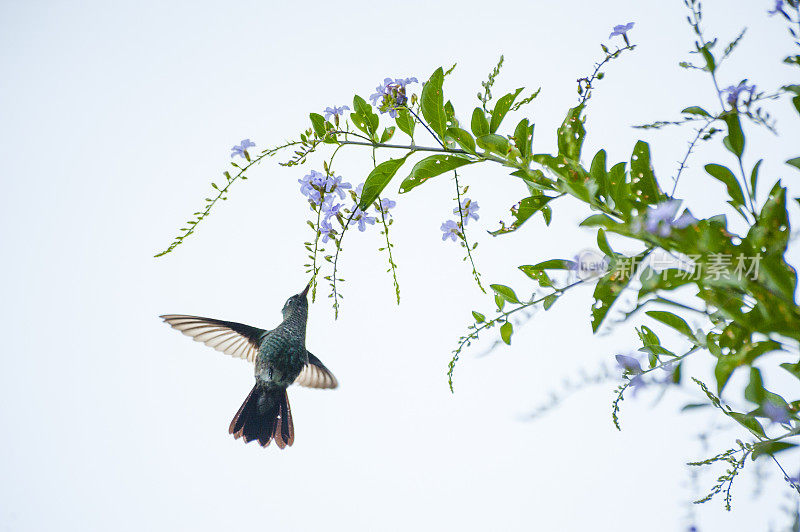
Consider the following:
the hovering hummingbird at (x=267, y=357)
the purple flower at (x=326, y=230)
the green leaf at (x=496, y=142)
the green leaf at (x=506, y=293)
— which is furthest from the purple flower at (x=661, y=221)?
the hovering hummingbird at (x=267, y=357)

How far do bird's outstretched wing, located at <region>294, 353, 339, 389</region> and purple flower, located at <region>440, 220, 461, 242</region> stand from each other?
1.11 m

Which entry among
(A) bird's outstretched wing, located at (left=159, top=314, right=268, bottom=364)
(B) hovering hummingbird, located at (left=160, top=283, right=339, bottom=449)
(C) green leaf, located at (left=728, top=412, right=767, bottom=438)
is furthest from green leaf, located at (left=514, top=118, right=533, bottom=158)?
(A) bird's outstretched wing, located at (left=159, top=314, right=268, bottom=364)

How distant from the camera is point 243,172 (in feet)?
3.58

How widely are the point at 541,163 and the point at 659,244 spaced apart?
0.80 feet

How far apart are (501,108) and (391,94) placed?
0.22 meters

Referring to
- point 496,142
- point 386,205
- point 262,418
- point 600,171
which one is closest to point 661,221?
point 600,171

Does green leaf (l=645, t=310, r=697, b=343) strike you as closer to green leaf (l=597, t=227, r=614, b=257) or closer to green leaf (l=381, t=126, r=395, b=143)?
green leaf (l=597, t=227, r=614, b=257)

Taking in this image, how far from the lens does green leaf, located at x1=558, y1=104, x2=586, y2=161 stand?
32.1 inches

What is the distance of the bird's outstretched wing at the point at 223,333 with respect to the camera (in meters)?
1.91

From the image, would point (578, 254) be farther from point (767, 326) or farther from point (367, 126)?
point (367, 126)

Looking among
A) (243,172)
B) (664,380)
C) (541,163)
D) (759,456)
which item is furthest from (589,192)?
(243,172)

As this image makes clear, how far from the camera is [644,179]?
80cm

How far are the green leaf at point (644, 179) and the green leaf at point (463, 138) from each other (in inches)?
9.5

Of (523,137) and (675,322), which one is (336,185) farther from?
(675,322)
